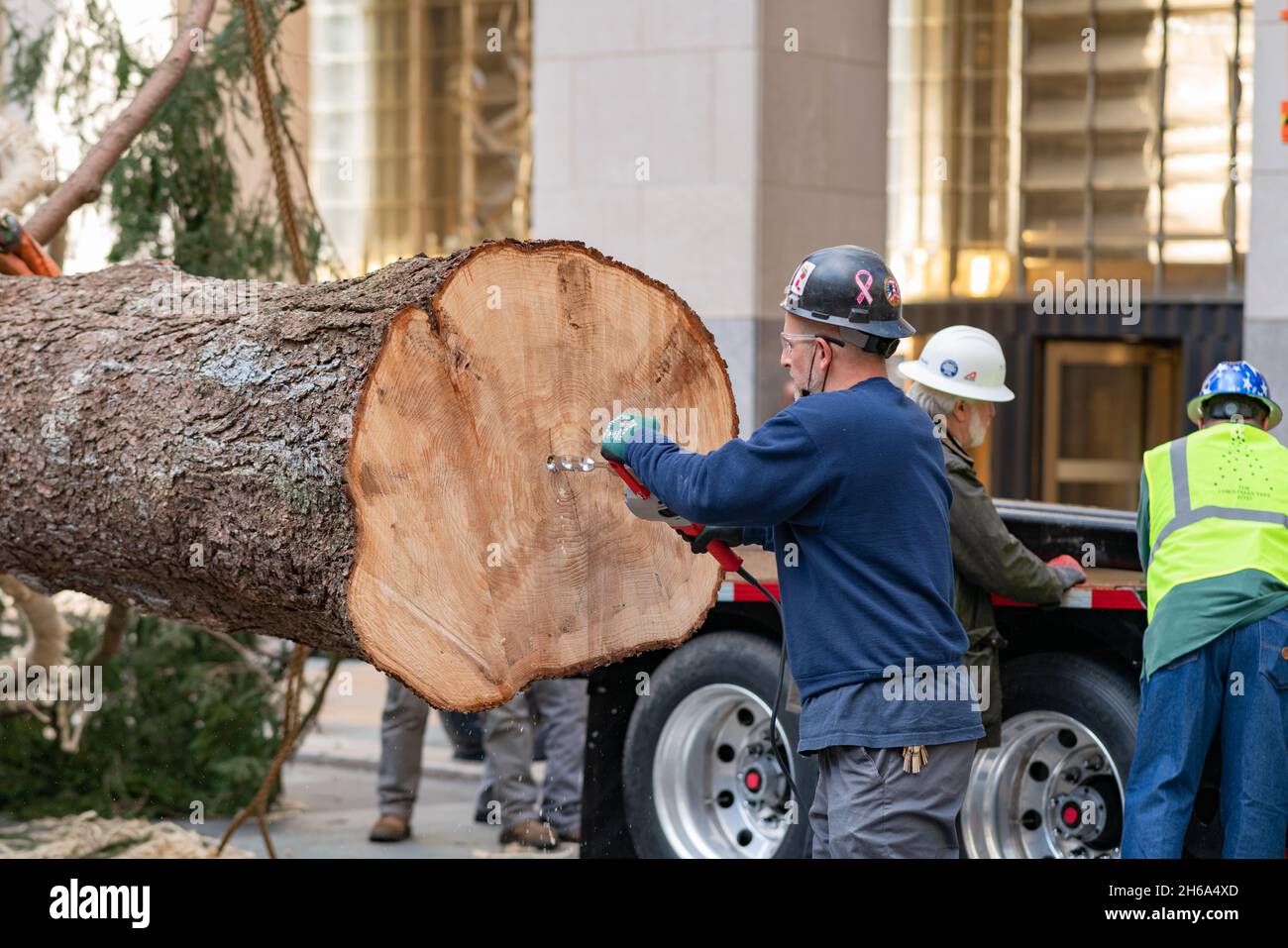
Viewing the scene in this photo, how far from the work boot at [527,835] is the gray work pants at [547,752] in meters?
0.03

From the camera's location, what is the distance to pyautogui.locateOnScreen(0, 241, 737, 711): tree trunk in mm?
4508

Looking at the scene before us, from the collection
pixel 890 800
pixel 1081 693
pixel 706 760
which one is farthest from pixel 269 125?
Answer: pixel 890 800

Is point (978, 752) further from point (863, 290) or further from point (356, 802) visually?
point (356, 802)

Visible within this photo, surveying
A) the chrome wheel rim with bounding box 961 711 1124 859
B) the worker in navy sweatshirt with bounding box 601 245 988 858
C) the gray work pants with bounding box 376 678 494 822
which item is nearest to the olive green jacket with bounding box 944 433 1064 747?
the chrome wheel rim with bounding box 961 711 1124 859

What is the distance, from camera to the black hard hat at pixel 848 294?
425cm

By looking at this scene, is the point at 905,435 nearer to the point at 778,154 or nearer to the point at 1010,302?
the point at 778,154

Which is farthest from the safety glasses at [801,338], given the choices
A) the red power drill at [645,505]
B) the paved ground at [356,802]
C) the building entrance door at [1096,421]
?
the building entrance door at [1096,421]

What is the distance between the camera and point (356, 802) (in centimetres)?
912

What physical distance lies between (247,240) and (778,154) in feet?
11.7

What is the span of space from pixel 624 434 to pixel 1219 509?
7.13ft

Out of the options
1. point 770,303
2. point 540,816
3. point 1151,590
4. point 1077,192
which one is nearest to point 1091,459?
point 1077,192

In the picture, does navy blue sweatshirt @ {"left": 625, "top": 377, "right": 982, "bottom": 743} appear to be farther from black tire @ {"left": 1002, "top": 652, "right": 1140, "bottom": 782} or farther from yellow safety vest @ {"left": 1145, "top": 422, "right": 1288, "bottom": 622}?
black tire @ {"left": 1002, "top": 652, "right": 1140, "bottom": 782}

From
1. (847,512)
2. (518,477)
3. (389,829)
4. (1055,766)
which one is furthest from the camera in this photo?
(389,829)

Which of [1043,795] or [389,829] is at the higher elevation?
[1043,795]
